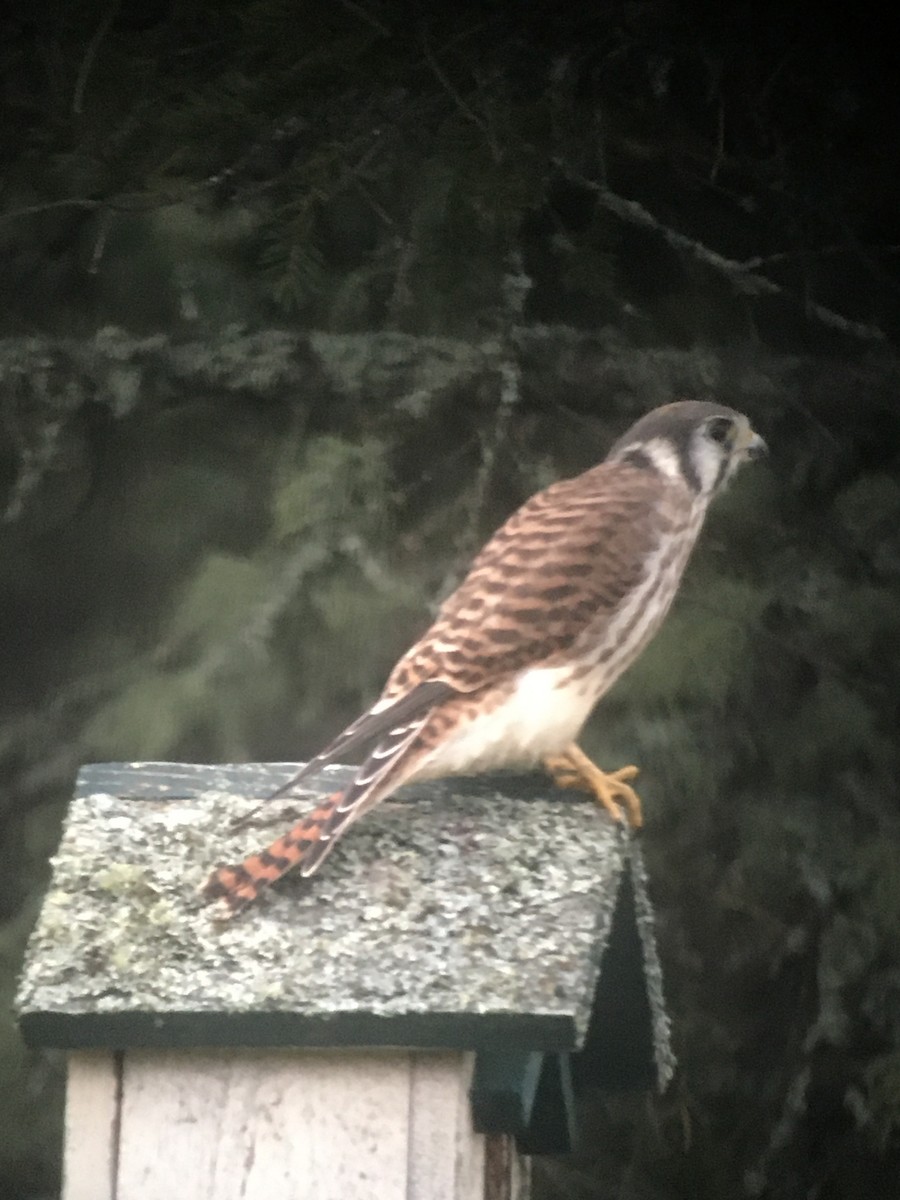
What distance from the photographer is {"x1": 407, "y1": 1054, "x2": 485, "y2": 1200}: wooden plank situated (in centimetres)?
122

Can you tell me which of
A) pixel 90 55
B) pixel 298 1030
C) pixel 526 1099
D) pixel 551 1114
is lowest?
pixel 551 1114

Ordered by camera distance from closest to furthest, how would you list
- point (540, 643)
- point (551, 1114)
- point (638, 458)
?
1. point (540, 643)
2. point (551, 1114)
3. point (638, 458)

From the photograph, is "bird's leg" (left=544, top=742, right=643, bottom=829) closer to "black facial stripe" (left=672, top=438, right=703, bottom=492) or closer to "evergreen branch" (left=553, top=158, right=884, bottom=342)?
"black facial stripe" (left=672, top=438, right=703, bottom=492)

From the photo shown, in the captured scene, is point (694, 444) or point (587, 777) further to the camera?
point (694, 444)

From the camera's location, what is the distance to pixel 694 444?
1.70m

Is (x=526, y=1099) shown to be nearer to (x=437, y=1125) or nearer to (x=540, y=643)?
(x=437, y=1125)

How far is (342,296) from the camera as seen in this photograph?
6.29ft

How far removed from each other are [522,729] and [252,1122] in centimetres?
41

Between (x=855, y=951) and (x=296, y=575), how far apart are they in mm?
726

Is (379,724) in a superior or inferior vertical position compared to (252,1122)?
superior

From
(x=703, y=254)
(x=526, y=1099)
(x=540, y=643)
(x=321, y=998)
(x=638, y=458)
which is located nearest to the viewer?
(x=321, y=998)

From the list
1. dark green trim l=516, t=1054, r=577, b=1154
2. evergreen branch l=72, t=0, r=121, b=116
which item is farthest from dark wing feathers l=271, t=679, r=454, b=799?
evergreen branch l=72, t=0, r=121, b=116

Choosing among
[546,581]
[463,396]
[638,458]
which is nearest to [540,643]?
[546,581]

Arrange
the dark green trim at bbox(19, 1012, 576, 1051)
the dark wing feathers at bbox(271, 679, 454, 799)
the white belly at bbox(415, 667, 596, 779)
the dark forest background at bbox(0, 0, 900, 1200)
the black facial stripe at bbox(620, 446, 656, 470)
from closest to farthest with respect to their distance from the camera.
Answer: the dark green trim at bbox(19, 1012, 576, 1051) → the dark wing feathers at bbox(271, 679, 454, 799) → the white belly at bbox(415, 667, 596, 779) → the black facial stripe at bbox(620, 446, 656, 470) → the dark forest background at bbox(0, 0, 900, 1200)
